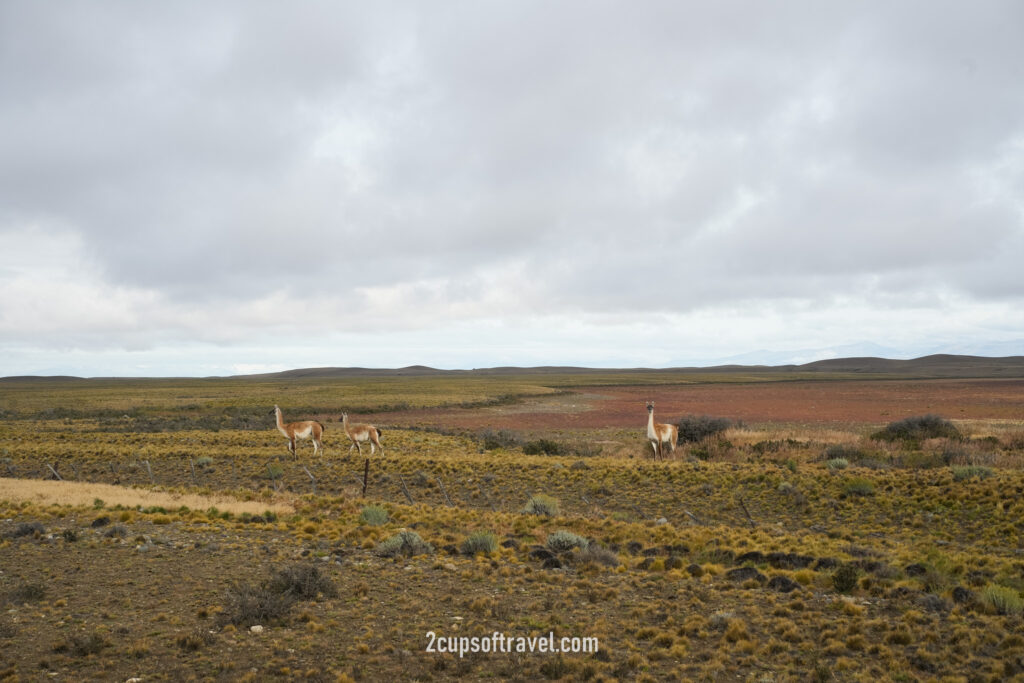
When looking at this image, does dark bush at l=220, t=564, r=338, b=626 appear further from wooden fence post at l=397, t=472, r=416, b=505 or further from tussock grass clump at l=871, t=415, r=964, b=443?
tussock grass clump at l=871, t=415, r=964, b=443

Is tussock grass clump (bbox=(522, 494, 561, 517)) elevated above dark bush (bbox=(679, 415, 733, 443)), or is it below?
below

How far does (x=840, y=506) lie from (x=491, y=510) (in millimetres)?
10267

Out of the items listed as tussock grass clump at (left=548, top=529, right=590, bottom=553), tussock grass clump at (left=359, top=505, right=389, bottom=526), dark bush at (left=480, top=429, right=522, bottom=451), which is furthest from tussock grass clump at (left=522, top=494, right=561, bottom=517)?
dark bush at (left=480, top=429, right=522, bottom=451)

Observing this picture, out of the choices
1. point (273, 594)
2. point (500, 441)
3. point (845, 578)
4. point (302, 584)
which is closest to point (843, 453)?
point (845, 578)

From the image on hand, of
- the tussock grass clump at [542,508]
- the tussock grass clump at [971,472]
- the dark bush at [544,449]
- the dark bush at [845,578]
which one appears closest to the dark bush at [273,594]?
the tussock grass clump at [542,508]

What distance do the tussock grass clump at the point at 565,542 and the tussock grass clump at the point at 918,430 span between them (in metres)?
22.9

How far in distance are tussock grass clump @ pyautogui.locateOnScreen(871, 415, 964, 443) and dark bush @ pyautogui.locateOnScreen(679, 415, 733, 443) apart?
7.35 m

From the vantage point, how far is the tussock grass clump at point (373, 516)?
53.3 ft

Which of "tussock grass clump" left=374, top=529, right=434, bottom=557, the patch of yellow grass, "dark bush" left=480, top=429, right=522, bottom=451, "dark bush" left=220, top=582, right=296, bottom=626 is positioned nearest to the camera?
"dark bush" left=220, top=582, right=296, bottom=626

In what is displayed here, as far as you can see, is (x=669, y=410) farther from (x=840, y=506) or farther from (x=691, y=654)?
(x=691, y=654)

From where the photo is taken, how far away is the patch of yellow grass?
18219 millimetres

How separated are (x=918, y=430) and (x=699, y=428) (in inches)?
407

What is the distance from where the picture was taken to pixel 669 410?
6669cm

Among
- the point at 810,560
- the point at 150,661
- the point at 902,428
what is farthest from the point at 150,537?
the point at 902,428
